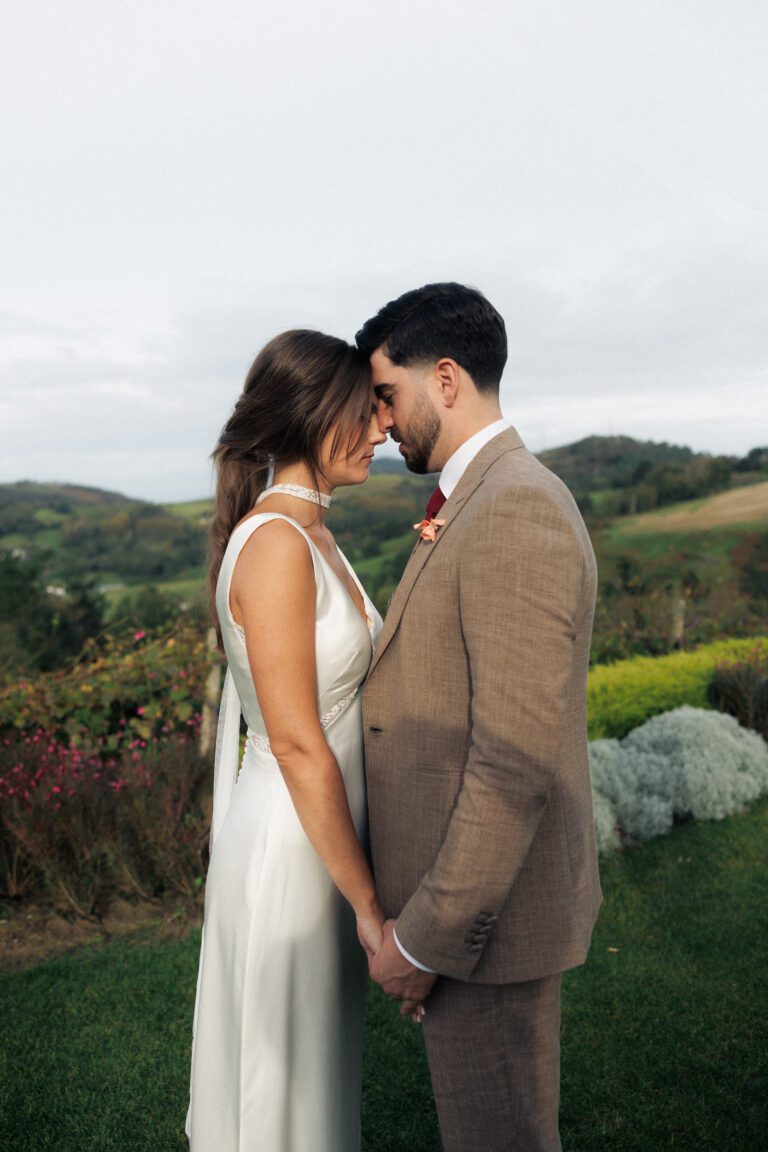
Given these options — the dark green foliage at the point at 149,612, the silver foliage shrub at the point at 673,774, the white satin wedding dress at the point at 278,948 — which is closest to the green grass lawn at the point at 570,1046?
the silver foliage shrub at the point at 673,774

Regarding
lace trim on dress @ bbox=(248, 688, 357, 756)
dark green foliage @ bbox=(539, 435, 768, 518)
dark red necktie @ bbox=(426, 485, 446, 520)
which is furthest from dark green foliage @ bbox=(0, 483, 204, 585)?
dark red necktie @ bbox=(426, 485, 446, 520)

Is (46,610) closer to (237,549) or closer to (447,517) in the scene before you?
(237,549)

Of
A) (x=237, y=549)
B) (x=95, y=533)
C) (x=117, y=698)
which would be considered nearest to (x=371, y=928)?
(x=237, y=549)

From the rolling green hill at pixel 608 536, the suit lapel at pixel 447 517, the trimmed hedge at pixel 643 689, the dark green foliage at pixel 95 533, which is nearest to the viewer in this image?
the suit lapel at pixel 447 517

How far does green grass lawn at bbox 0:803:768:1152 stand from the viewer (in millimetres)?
3541

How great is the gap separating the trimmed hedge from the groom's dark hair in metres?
6.06

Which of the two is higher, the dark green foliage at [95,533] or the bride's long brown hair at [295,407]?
the bride's long brown hair at [295,407]

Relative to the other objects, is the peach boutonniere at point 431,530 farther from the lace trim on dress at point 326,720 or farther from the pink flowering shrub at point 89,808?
the pink flowering shrub at point 89,808

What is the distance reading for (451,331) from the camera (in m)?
2.26

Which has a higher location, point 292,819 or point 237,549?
point 237,549

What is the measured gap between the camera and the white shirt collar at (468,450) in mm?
2285

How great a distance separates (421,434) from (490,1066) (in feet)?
4.93

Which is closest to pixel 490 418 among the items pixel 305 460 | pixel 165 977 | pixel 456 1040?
pixel 305 460

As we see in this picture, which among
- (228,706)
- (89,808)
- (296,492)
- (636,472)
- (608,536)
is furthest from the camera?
(636,472)
